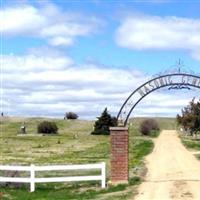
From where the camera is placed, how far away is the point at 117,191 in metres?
23.0

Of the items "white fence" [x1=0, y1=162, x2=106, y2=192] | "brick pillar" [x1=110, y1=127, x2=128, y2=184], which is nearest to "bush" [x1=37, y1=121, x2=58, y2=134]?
"brick pillar" [x1=110, y1=127, x2=128, y2=184]

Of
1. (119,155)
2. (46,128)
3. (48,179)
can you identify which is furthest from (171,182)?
(46,128)

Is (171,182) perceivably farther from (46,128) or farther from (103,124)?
(46,128)

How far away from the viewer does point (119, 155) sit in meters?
24.9

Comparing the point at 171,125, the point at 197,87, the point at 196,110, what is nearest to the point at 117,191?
the point at 197,87

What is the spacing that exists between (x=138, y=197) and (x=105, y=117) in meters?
70.0

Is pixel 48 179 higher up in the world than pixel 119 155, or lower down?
lower down

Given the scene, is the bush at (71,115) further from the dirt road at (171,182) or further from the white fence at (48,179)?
the white fence at (48,179)

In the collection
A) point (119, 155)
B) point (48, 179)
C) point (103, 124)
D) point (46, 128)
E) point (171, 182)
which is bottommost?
point (171, 182)

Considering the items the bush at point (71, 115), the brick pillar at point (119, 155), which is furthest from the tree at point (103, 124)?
the brick pillar at point (119, 155)

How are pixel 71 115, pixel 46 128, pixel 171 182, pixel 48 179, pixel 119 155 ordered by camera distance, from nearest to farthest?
pixel 48 179, pixel 119 155, pixel 171 182, pixel 46 128, pixel 71 115

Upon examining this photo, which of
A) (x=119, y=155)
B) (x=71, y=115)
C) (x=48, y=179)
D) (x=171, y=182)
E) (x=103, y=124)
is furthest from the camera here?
(x=71, y=115)

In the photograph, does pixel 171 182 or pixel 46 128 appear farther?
pixel 46 128

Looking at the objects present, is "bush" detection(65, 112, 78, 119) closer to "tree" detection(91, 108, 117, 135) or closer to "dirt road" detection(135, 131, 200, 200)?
"tree" detection(91, 108, 117, 135)
